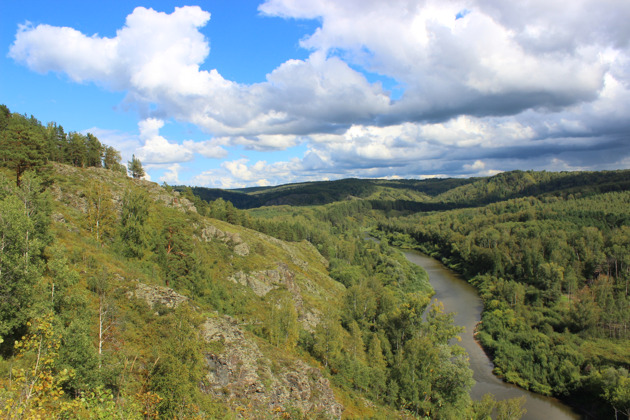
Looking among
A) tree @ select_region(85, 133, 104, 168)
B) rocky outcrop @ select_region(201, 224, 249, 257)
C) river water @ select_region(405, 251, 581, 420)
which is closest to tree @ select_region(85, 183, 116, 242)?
rocky outcrop @ select_region(201, 224, 249, 257)

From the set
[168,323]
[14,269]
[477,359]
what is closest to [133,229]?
[168,323]

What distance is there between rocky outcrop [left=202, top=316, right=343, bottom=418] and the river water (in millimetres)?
32759

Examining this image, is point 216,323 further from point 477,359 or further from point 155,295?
point 477,359

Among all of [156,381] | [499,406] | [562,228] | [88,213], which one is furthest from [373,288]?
[562,228]

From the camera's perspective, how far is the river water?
48.5 meters

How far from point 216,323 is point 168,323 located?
18.0 feet

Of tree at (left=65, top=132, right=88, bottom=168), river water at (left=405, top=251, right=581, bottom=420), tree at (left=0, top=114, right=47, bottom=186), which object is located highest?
tree at (left=65, top=132, right=88, bottom=168)

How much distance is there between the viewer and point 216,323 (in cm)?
3125

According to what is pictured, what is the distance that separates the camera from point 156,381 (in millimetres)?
16656

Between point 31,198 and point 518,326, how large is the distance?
277ft

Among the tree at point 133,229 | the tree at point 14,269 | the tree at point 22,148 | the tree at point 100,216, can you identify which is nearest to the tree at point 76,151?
the tree at point 100,216

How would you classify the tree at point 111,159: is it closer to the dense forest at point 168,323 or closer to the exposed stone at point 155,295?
the dense forest at point 168,323

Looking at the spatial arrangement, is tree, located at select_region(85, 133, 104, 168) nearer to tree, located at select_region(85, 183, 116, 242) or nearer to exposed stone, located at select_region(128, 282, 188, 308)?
tree, located at select_region(85, 183, 116, 242)

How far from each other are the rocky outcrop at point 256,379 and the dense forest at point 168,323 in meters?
0.13
